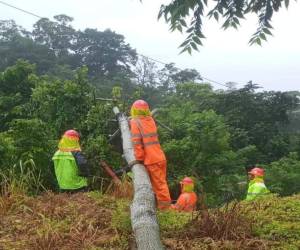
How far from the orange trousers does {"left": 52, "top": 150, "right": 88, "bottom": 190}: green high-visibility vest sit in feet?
5.19

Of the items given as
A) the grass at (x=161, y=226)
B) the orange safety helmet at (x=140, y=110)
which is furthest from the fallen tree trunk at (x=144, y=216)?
the orange safety helmet at (x=140, y=110)

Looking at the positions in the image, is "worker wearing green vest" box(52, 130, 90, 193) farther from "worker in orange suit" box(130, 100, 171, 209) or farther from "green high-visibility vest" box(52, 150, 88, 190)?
"worker in orange suit" box(130, 100, 171, 209)

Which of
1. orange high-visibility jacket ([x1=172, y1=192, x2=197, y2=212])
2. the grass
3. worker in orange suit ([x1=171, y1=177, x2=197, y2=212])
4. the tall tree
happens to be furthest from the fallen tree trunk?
the tall tree

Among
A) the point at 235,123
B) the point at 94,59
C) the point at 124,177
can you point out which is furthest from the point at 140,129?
the point at 94,59

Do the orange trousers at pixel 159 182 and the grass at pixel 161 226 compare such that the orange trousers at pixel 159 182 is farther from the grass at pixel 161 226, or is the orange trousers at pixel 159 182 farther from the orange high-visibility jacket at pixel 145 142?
the grass at pixel 161 226

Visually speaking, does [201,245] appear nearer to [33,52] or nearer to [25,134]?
[25,134]

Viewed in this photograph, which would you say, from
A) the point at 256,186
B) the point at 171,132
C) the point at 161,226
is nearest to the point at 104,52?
the point at 171,132

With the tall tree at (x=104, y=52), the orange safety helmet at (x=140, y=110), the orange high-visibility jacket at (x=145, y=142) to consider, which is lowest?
the orange high-visibility jacket at (x=145, y=142)

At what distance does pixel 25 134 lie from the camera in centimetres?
917

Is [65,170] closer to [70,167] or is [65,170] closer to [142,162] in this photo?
[70,167]

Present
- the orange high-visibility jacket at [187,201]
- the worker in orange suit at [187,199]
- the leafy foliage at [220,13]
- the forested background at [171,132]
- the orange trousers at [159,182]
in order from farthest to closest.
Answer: the forested background at [171,132]
the orange high-visibility jacket at [187,201]
the worker in orange suit at [187,199]
the orange trousers at [159,182]
the leafy foliage at [220,13]

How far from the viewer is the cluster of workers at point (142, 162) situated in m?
7.55

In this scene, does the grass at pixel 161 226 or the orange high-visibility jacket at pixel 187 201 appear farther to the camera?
the orange high-visibility jacket at pixel 187 201

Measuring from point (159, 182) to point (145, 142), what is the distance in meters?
0.64
